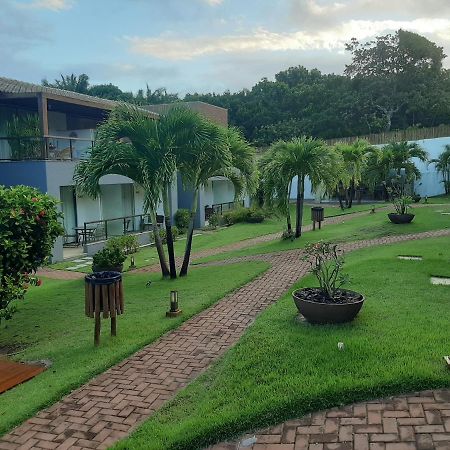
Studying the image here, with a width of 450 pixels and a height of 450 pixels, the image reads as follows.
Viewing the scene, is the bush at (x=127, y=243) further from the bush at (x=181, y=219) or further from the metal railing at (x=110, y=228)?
the bush at (x=181, y=219)

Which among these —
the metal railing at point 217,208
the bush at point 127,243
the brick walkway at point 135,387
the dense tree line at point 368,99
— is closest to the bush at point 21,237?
the brick walkway at point 135,387

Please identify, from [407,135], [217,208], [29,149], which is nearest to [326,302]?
[29,149]

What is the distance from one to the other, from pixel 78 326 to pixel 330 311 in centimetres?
427

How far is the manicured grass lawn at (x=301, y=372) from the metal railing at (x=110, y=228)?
41.4 feet

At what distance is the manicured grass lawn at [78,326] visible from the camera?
5441 mm

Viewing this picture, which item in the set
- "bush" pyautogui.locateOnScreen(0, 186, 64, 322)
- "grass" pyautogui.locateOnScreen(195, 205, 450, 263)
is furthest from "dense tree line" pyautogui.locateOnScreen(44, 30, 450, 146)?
"bush" pyautogui.locateOnScreen(0, 186, 64, 322)

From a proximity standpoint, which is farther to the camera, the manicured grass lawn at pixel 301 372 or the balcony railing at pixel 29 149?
the balcony railing at pixel 29 149

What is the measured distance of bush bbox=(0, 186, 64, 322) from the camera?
7176mm

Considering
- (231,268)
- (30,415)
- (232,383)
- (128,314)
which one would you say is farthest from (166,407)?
(231,268)

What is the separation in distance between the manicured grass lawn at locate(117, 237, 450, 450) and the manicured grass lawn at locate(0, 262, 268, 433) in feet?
4.63

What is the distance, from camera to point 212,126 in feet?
37.4

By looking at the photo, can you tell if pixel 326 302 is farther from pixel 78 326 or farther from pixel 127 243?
pixel 127 243

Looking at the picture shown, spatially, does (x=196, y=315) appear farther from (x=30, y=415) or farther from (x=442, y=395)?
(x=442, y=395)

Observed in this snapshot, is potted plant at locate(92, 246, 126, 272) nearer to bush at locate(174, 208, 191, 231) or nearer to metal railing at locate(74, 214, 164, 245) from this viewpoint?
metal railing at locate(74, 214, 164, 245)
